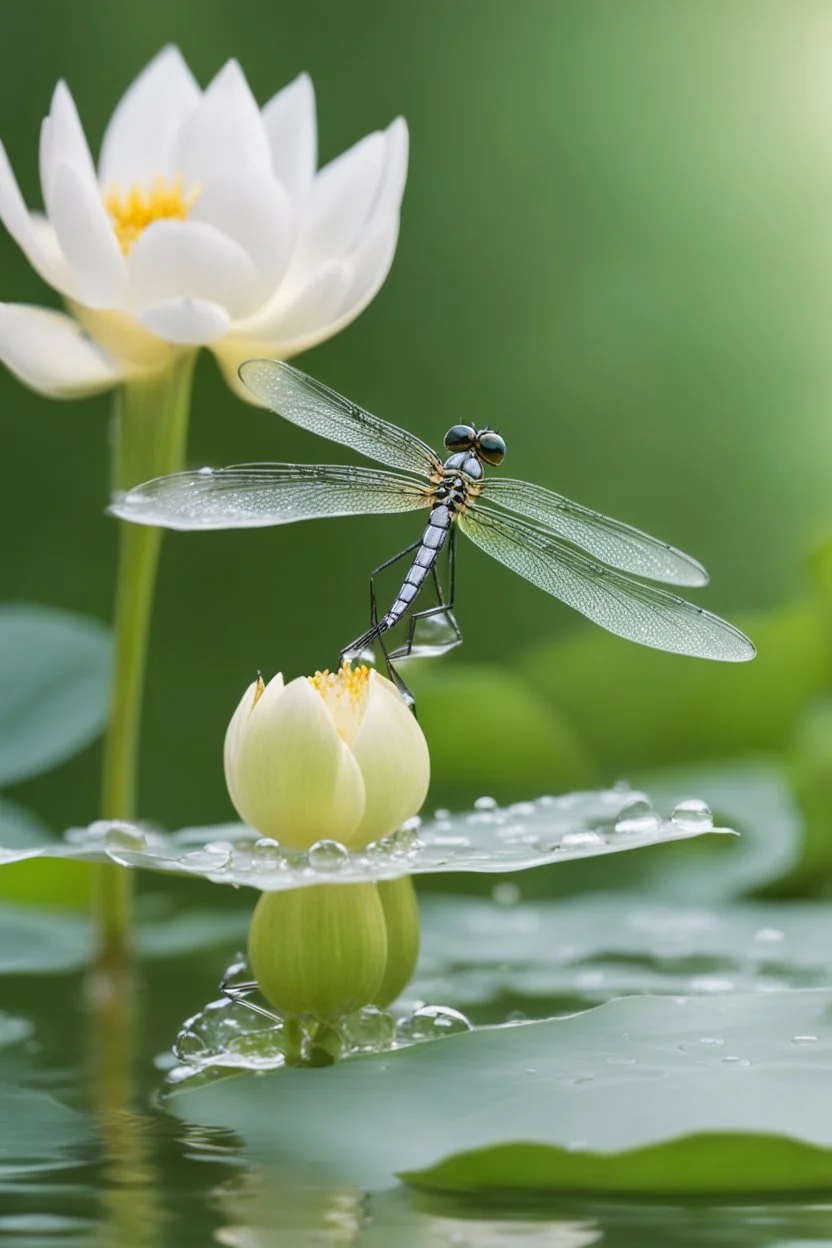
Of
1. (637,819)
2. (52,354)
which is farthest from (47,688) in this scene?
(637,819)

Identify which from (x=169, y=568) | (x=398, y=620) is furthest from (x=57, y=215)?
(x=169, y=568)

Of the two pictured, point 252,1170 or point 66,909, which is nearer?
point 252,1170

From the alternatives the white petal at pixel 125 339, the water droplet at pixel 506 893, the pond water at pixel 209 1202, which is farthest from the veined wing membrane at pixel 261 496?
the water droplet at pixel 506 893

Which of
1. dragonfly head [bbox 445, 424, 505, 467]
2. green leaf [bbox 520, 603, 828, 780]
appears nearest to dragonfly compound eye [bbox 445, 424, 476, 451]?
dragonfly head [bbox 445, 424, 505, 467]

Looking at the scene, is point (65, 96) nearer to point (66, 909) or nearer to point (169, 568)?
point (66, 909)

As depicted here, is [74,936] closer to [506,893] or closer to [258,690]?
[506,893]

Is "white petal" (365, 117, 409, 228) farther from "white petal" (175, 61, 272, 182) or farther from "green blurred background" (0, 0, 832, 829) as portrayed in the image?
"green blurred background" (0, 0, 832, 829)
